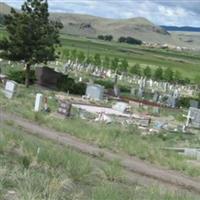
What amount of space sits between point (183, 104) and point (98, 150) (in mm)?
40019

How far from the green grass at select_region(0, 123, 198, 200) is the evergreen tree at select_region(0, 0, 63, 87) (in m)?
33.6

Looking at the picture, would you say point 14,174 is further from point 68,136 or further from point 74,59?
point 74,59

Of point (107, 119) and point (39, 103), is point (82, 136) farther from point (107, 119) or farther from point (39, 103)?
point (107, 119)

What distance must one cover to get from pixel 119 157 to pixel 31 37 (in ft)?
97.4

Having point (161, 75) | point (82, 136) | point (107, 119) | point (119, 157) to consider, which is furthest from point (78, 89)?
point (161, 75)

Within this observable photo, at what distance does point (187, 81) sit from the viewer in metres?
113

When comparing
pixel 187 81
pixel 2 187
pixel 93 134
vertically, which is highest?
pixel 2 187

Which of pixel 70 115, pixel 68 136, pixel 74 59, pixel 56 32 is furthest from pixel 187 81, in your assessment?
pixel 68 136

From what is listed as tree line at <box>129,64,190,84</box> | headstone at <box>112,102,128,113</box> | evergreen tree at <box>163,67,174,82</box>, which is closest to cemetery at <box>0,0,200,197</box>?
headstone at <box>112,102,128,113</box>

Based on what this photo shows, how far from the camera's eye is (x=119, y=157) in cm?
2531

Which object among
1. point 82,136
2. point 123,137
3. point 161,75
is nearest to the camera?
point 82,136

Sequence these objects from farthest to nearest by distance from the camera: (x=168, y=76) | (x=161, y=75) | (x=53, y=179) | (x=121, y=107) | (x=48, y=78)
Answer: (x=168, y=76) → (x=161, y=75) → (x=48, y=78) → (x=121, y=107) → (x=53, y=179)

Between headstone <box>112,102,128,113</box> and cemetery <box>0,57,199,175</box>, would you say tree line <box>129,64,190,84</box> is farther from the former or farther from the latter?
headstone <box>112,102,128,113</box>

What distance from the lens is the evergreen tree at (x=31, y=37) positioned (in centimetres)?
5309
